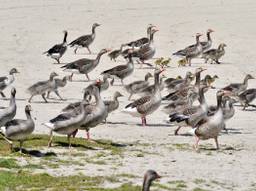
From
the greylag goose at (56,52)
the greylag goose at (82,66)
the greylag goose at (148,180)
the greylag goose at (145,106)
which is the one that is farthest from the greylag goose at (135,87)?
the greylag goose at (148,180)

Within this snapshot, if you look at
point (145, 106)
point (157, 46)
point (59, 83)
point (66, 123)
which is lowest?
point (66, 123)

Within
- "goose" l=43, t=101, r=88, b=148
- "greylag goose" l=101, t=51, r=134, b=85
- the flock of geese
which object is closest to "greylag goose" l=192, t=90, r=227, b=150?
the flock of geese

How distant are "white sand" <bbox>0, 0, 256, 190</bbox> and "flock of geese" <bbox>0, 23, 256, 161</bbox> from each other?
50 cm

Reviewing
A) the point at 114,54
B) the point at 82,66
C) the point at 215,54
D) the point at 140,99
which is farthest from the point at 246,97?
the point at 114,54

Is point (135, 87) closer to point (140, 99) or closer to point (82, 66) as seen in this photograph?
point (140, 99)

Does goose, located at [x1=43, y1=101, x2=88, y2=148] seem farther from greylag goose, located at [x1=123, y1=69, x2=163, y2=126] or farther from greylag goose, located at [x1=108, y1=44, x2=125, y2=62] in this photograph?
greylag goose, located at [x1=108, y1=44, x2=125, y2=62]

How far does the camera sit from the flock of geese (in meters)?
18.7

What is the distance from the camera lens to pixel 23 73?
106 ft

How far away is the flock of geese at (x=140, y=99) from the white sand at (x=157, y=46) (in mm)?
503

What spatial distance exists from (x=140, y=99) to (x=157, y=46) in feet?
50.8

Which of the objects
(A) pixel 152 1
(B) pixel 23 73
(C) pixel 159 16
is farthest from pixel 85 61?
(A) pixel 152 1

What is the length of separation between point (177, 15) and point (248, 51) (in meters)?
10.4

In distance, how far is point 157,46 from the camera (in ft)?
128

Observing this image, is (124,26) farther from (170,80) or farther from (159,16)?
(170,80)
